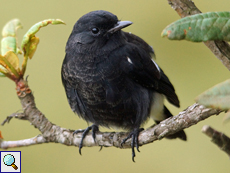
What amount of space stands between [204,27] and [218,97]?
1.59 ft

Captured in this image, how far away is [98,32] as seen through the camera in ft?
11.1

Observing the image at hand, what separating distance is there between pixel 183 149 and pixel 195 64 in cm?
141

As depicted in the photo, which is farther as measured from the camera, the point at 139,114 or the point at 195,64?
the point at 195,64

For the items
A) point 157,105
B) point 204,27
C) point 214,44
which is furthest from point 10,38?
point 204,27

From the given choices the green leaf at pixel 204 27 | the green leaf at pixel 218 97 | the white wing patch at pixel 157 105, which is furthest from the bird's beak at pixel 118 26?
the green leaf at pixel 218 97

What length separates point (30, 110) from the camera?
323 centimetres

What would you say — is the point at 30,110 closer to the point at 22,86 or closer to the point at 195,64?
the point at 22,86

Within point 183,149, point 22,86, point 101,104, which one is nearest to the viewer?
point 22,86

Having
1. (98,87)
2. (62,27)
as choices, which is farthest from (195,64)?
(98,87)

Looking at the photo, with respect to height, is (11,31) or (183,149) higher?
(11,31)

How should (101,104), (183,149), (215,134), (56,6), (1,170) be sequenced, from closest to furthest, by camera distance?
(215,134) < (101,104) < (1,170) < (183,149) < (56,6)

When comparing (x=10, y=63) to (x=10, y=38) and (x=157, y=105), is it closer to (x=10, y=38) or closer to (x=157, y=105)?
(x=10, y=38)

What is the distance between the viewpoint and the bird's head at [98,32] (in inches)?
131

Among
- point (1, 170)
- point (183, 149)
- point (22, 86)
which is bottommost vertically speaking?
point (183, 149)
